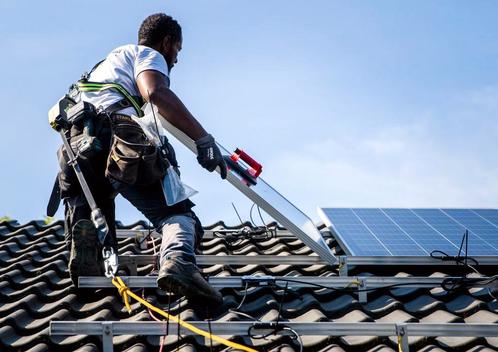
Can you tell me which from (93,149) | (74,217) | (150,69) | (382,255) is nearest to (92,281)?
(74,217)

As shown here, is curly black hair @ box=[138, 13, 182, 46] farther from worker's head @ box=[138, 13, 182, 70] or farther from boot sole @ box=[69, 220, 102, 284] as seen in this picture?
boot sole @ box=[69, 220, 102, 284]

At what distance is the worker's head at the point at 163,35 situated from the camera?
592 cm

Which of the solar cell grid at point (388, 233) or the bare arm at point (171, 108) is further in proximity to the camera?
the solar cell grid at point (388, 233)

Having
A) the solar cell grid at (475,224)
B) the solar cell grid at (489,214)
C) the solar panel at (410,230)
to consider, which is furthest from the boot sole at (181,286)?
the solar cell grid at (489,214)

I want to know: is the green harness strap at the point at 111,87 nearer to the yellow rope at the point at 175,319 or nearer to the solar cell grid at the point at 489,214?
the yellow rope at the point at 175,319

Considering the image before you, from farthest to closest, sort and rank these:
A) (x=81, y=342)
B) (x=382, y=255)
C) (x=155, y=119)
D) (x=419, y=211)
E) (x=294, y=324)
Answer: (x=419, y=211), (x=382, y=255), (x=155, y=119), (x=81, y=342), (x=294, y=324)

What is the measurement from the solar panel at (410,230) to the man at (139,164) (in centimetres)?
169

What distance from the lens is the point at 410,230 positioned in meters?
7.28

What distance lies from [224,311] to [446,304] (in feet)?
4.37

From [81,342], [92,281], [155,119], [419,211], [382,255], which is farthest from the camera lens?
[419,211]

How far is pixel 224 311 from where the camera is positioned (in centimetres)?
518

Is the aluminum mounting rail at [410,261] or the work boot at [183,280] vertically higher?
the aluminum mounting rail at [410,261]

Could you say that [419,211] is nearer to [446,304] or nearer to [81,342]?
[446,304]

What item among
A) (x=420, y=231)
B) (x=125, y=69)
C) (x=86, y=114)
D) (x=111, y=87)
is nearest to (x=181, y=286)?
(x=86, y=114)
